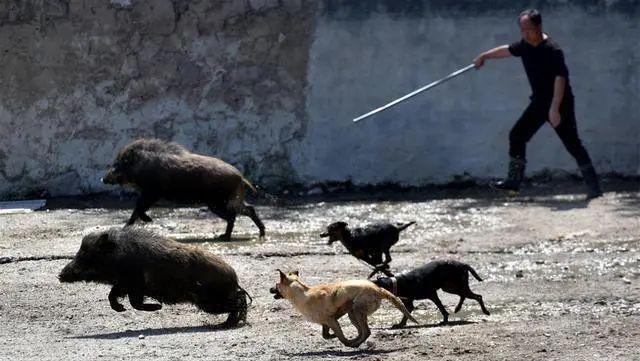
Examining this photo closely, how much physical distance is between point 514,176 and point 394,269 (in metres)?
3.95

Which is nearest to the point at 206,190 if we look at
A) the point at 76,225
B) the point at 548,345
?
the point at 76,225

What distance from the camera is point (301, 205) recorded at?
49.3 ft

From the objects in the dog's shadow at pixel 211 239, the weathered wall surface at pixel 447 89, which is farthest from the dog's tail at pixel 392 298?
the weathered wall surface at pixel 447 89

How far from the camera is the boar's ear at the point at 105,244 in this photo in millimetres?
9719

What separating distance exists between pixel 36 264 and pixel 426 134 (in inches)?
225

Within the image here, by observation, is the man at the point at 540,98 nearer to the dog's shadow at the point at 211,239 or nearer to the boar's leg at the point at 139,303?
the dog's shadow at the point at 211,239

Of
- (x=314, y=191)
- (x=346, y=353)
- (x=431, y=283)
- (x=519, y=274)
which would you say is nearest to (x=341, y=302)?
(x=346, y=353)

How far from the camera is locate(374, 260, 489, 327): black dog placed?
901 centimetres

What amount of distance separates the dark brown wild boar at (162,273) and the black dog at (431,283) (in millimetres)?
1111

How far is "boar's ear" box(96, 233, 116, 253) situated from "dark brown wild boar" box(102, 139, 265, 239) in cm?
334

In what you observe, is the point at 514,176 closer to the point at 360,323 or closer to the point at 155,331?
the point at 155,331

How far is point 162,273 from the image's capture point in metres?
9.51

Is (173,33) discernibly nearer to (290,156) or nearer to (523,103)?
(290,156)

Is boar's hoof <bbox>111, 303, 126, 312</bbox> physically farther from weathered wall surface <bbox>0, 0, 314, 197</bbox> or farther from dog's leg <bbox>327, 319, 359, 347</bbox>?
weathered wall surface <bbox>0, 0, 314, 197</bbox>
